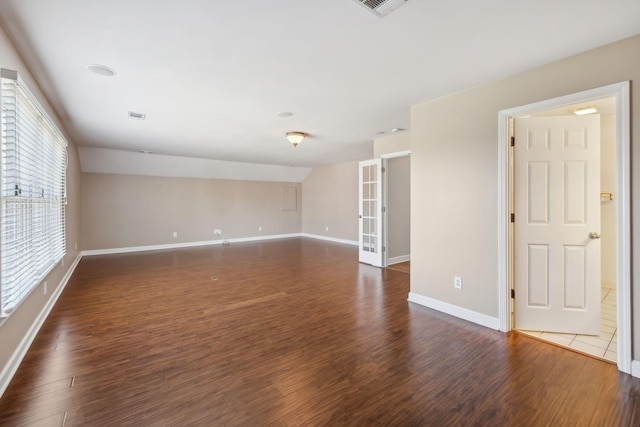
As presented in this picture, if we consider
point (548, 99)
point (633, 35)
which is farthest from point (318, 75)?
point (633, 35)

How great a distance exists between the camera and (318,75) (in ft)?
8.84

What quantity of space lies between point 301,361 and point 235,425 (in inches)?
29.8

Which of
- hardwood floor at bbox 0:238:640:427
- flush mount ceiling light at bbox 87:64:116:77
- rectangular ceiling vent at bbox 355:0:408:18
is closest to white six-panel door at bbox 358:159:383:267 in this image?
hardwood floor at bbox 0:238:640:427

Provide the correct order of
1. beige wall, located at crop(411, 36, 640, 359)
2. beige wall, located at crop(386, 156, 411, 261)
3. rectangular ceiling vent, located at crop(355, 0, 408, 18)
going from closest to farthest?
1. rectangular ceiling vent, located at crop(355, 0, 408, 18)
2. beige wall, located at crop(411, 36, 640, 359)
3. beige wall, located at crop(386, 156, 411, 261)

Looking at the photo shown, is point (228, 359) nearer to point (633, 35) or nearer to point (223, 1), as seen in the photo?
point (223, 1)

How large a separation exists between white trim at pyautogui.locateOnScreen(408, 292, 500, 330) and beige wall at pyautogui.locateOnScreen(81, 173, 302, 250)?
6.65 meters

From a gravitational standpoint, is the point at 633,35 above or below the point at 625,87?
above

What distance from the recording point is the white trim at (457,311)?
294 centimetres

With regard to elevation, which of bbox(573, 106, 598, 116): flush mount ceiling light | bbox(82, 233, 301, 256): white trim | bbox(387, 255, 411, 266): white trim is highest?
bbox(573, 106, 598, 116): flush mount ceiling light

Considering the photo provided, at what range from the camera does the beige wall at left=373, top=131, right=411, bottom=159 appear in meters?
4.89

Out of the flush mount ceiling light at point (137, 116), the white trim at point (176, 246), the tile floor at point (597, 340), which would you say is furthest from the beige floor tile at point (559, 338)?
the white trim at point (176, 246)

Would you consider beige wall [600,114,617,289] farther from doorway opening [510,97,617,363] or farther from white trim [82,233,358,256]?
white trim [82,233,358,256]

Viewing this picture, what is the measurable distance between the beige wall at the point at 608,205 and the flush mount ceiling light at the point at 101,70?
226 inches

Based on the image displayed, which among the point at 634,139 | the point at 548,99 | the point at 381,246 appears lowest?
the point at 381,246
